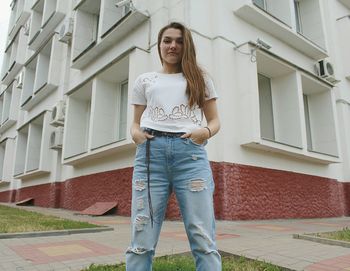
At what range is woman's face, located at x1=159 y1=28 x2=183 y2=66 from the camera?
6.39 feet

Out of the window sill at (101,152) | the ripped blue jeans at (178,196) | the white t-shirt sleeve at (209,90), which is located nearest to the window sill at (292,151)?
the window sill at (101,152)

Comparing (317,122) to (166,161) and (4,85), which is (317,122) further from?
(4,85)

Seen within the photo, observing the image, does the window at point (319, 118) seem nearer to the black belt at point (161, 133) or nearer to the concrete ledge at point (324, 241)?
the concrete ledge at point (324, 241)

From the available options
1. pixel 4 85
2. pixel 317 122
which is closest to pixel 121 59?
pixel 317 122

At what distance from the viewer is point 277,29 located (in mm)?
8828

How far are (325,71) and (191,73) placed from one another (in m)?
9.30

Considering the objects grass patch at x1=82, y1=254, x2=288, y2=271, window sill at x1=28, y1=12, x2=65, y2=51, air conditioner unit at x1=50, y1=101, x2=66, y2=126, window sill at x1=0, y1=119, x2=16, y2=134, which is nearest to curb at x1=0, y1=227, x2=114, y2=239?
grass patch at x1=82, y1=254, x2=288, y2=271

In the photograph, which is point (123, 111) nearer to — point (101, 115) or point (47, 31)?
point (101, 115)

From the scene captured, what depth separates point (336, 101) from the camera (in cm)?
1066

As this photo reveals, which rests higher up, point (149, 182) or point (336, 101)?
point (336, 101)

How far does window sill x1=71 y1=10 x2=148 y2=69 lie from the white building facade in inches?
1.1

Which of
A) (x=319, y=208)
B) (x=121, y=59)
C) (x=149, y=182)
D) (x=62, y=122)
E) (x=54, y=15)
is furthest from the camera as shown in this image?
(x=54, y=15)

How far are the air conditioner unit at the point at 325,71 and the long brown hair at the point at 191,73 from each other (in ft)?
29.9

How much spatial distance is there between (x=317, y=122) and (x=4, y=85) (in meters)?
20.7
